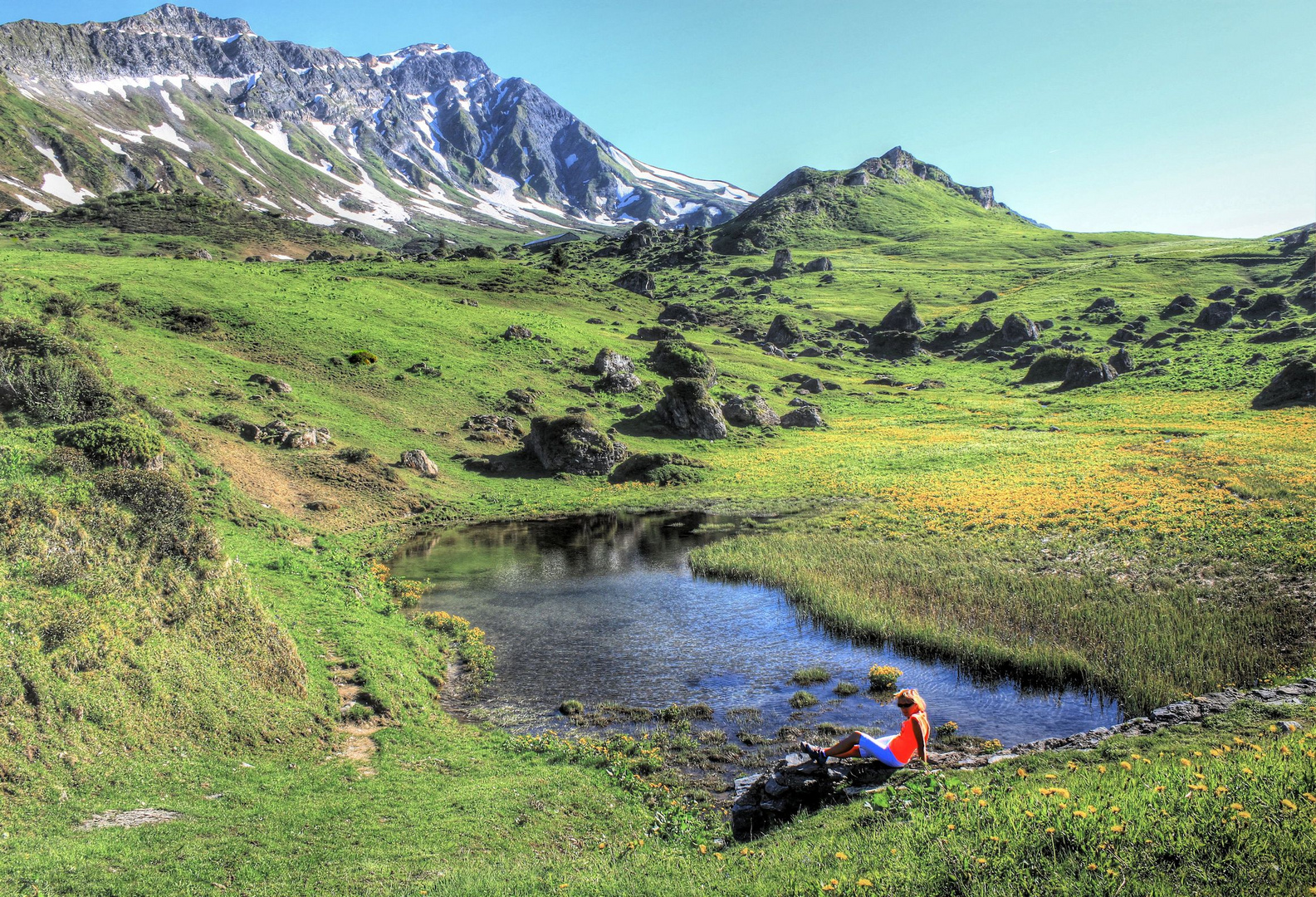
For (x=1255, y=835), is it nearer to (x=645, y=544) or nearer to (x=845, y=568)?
(x=845, y=568)

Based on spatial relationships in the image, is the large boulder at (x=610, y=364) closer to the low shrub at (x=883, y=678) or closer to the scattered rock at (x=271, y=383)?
the scattered rock at (x=271, y=383)

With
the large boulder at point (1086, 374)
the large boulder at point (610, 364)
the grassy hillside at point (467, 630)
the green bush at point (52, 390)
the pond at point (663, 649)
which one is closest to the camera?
the grassy hillside at point (467, 630)

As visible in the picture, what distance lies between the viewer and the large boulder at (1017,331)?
142000 mm

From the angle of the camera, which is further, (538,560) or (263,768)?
(538,560)

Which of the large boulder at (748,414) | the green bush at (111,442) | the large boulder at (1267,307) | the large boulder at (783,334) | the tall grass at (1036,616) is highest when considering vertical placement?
the large boulder at (1267,307)

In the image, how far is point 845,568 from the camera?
3700 cm

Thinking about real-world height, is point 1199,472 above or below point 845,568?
above

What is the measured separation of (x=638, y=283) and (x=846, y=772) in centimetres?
16529

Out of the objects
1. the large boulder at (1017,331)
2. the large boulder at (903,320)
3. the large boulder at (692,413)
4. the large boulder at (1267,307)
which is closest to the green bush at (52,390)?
the large boulder at (692,413)

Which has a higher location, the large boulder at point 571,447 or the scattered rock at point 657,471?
the large boulder at point 571,447

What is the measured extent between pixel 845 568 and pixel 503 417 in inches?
1771

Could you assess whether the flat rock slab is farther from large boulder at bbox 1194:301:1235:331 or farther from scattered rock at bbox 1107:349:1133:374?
large boulder at bbox 1194:301:1235:331

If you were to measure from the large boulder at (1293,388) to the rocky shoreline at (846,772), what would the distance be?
247 feet

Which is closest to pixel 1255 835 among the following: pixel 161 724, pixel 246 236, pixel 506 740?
pixel 506 740
